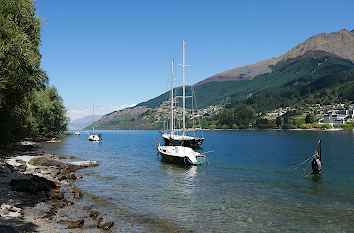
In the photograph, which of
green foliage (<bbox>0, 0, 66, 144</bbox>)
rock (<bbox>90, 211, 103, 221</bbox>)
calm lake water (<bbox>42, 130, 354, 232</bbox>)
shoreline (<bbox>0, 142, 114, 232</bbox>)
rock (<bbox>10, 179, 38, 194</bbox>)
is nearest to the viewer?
green foliage (<bbox>0, 0, 66, 144</bbox>)

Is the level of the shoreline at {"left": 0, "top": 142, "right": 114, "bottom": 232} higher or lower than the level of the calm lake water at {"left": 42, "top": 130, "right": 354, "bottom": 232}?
higher

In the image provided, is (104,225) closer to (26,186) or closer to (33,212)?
(33,212)

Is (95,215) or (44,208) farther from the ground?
(44,208)

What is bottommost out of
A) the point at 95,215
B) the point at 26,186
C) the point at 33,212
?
the point at 95,215

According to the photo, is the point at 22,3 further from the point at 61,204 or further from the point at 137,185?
the point at 137,185

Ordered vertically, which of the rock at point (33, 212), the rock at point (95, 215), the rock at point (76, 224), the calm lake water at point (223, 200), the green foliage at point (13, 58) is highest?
the green foliage at point (13, 58)

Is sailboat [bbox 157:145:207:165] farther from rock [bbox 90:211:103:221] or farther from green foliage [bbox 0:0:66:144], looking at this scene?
green foliage [bbox 0:0:66:144]

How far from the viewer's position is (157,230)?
18125 mm

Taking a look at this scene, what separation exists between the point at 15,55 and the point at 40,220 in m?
10.4

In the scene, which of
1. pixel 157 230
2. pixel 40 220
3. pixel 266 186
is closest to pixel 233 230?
pixel 157 230

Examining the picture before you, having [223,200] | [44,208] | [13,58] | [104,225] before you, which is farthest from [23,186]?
[223,200]

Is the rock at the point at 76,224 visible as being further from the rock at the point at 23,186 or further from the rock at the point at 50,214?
the rock at the point at 23,186

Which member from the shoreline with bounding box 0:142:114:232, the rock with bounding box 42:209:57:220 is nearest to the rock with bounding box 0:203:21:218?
the shoreline with bounding box 0:142:114:232

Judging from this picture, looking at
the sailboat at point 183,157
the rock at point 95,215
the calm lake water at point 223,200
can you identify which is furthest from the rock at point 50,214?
the sailboat at point 183,157
